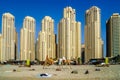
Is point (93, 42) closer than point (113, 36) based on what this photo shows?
No

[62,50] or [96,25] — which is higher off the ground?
[96,25]

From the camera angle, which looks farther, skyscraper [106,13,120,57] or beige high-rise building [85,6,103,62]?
beige high-rise building [85,6,103,62]

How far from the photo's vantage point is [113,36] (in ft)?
569

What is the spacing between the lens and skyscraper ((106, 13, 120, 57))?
164 meters

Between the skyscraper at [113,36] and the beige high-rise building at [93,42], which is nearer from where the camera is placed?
the skyscraper at [113,36]

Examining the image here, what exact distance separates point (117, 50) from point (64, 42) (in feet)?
113

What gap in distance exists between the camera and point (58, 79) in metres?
21.9

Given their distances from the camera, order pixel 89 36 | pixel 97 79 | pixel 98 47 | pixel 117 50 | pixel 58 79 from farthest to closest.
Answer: pixel 89 36 → pixel 98 47 → pixel 117 50 → pixel 58 79 → pixel 97 79

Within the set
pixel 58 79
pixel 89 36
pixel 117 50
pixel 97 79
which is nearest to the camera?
pixel 97 79

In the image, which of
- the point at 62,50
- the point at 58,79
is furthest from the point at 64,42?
the point at 58,79

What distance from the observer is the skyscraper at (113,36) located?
16402cm

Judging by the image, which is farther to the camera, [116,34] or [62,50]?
[62,50]

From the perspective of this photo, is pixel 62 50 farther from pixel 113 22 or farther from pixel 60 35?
pixel 113 22

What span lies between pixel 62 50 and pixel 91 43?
A: 54.9ft
